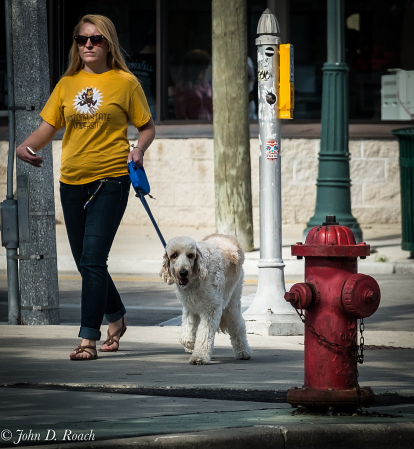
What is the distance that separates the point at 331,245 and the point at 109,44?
7.76 feet

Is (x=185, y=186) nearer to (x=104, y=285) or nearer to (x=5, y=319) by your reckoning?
(x=5, y=319)

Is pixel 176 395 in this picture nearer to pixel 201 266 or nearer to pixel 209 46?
pixel 201 266

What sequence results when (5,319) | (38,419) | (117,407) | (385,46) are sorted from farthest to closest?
1. (385,46)
2. (5,319)
3. (117,407)
4. (38,419)

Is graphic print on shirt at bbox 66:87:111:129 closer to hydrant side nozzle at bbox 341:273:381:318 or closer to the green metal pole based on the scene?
hydrant side nozzle at bbox 341:273:381:318

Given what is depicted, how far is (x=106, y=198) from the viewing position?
6.19 meters

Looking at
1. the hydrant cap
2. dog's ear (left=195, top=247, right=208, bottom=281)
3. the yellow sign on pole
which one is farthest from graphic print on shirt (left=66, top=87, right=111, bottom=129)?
the yellow sign on pole

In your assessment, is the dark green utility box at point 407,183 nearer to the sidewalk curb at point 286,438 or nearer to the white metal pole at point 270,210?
the white metal pole at point 270,210

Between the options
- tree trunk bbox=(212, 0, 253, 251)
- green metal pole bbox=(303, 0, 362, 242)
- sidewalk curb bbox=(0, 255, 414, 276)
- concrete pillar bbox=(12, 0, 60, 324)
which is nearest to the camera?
concrete pillar bbox=(12, 0, 60, 324)

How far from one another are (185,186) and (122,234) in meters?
1.55

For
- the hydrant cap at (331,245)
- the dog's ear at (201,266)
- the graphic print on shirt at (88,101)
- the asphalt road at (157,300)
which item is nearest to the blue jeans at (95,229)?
the graphic print on shirt at (88,101)

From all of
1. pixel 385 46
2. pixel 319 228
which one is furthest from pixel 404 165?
pixel 319 228

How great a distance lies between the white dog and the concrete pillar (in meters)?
1.71

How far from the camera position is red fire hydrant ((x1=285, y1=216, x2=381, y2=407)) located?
15.5ft

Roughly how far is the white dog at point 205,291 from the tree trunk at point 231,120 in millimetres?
6306
